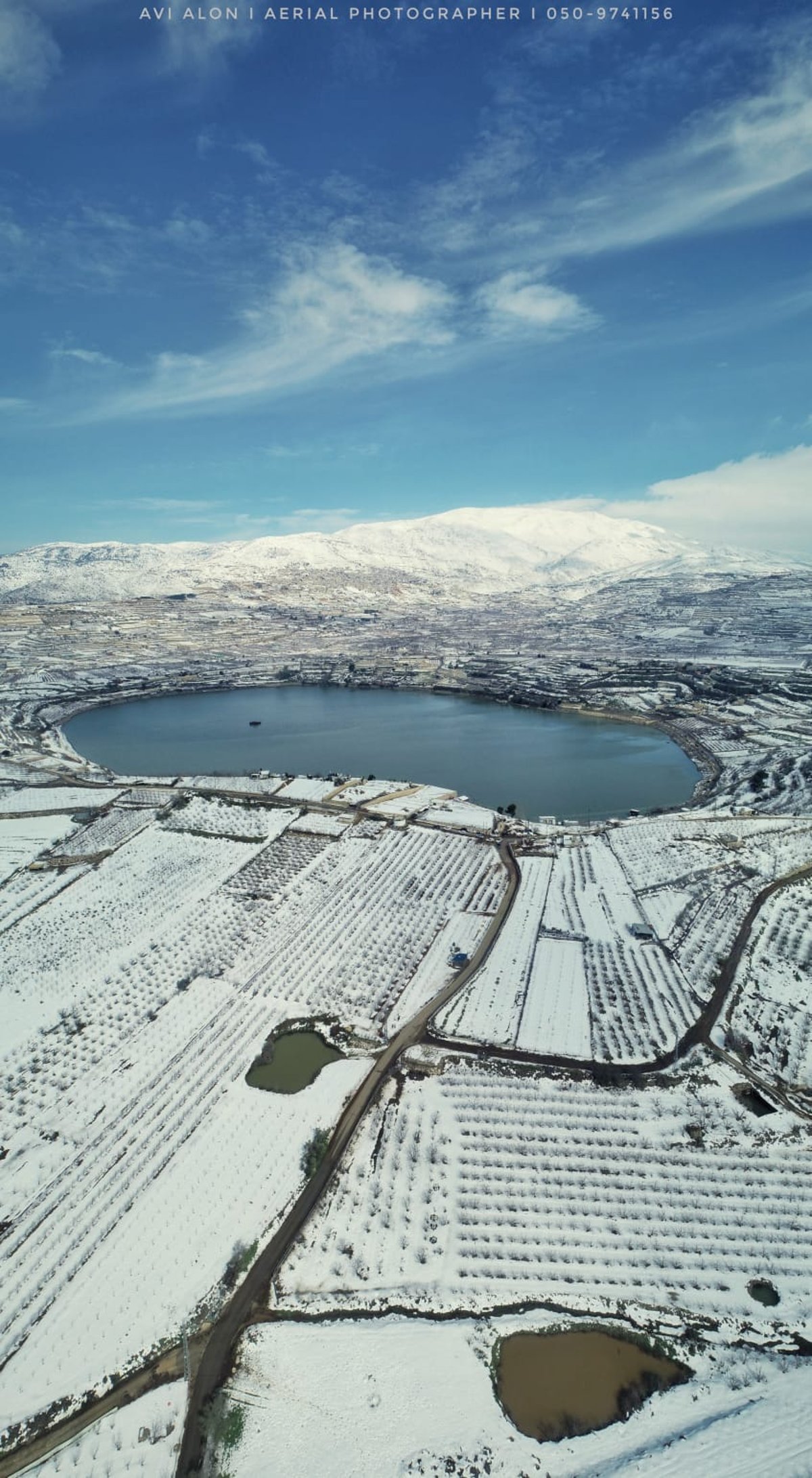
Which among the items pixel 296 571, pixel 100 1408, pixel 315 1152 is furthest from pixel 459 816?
pixel 296 571

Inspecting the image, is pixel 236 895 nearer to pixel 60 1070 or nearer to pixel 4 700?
pixel 60 1070

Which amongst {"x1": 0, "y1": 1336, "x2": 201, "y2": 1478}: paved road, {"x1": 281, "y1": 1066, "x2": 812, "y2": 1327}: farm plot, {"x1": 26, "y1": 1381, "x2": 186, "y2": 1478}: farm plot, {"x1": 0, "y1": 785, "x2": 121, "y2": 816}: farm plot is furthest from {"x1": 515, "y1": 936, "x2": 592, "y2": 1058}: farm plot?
{"x1": 0, "y1": 785, "x2": 121, "y2": 816}: farm plot

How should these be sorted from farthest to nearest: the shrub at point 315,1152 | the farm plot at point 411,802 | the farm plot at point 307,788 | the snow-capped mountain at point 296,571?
1. the snow-capped mountain at point 296,571
2. the farm plot at point 307,788
3. the farm plot at point 411,802
4. the shrub at point 315,1152

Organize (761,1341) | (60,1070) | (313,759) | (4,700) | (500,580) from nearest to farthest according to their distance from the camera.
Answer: (761,1341) < (60,1070) < (313,759) < (4,700) < (500,580)

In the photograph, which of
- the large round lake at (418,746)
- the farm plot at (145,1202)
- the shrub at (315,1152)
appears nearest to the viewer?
the farm plot at (145,1202)

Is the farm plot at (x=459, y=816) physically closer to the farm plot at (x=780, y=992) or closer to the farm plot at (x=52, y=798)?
the farm plot at (x=780, y=992)

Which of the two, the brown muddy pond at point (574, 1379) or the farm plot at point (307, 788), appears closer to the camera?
the brown muddy pond at point (574, 1379)

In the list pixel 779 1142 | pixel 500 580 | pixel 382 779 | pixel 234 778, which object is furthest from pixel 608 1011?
pixel 500 580

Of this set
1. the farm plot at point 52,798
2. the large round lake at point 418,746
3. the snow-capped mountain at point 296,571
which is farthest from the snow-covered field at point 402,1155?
the snow-capped mountain at point 296,571
